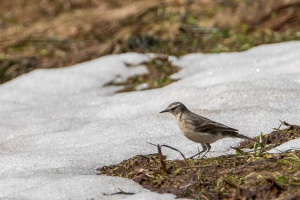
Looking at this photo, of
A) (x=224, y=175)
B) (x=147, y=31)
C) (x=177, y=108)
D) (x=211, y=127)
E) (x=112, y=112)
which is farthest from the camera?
(x=147, y=31)

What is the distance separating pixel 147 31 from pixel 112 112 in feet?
11.4

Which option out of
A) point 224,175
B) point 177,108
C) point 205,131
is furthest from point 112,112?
point 224,175

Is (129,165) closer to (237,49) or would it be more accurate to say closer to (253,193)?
(253,193)

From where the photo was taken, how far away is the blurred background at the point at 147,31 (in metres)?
10.8

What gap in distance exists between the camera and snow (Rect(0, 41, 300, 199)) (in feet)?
19.3

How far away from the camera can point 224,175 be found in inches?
208

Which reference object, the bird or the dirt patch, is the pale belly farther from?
the dirt patch

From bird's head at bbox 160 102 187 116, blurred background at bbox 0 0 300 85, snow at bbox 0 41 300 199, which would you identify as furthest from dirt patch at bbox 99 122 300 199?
blurred background at bbox 0 0 300 85

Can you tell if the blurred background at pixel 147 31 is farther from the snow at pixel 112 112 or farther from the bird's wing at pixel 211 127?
the bird's wing at pixel 211 127

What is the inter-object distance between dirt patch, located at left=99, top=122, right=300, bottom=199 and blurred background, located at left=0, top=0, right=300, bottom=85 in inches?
150

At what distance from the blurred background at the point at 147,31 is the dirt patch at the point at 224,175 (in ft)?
12.5

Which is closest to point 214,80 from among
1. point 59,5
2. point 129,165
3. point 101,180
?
point 129,165

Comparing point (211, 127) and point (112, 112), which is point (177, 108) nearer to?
point (211, 127)

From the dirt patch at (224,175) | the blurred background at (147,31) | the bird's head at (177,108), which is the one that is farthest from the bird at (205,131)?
the blurred background at (147,31)
